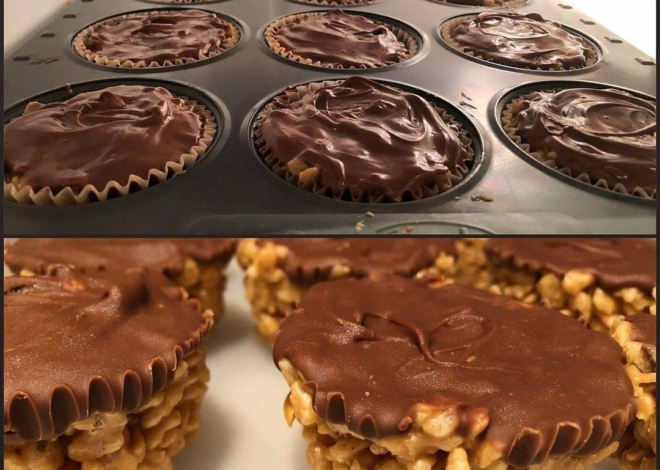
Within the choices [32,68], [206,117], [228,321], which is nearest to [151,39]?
[32,68]

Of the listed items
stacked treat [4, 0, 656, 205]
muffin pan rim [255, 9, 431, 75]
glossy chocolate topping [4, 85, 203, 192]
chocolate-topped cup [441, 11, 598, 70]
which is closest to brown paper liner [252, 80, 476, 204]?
stacked treat [4, 0, 656, 205]

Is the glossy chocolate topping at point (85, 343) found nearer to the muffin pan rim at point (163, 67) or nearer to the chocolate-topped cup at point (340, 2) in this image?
the muffin pan rim at point (163, 67)

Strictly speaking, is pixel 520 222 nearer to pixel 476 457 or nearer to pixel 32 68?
pixel 476 457

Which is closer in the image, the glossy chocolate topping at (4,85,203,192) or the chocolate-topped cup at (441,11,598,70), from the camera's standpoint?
the glossy chocolate topping at (4,85,203,192)

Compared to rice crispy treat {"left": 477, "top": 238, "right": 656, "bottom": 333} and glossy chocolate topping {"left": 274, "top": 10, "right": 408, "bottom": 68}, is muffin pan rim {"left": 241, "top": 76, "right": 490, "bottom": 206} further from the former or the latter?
rice crispy treat {"left": 477, "top": 238, "right": 656, "bottom": 333}

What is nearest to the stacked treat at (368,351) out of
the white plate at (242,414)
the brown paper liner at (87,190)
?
the white plate at (242,414)

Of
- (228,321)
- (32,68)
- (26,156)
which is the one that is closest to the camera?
(26,156)
